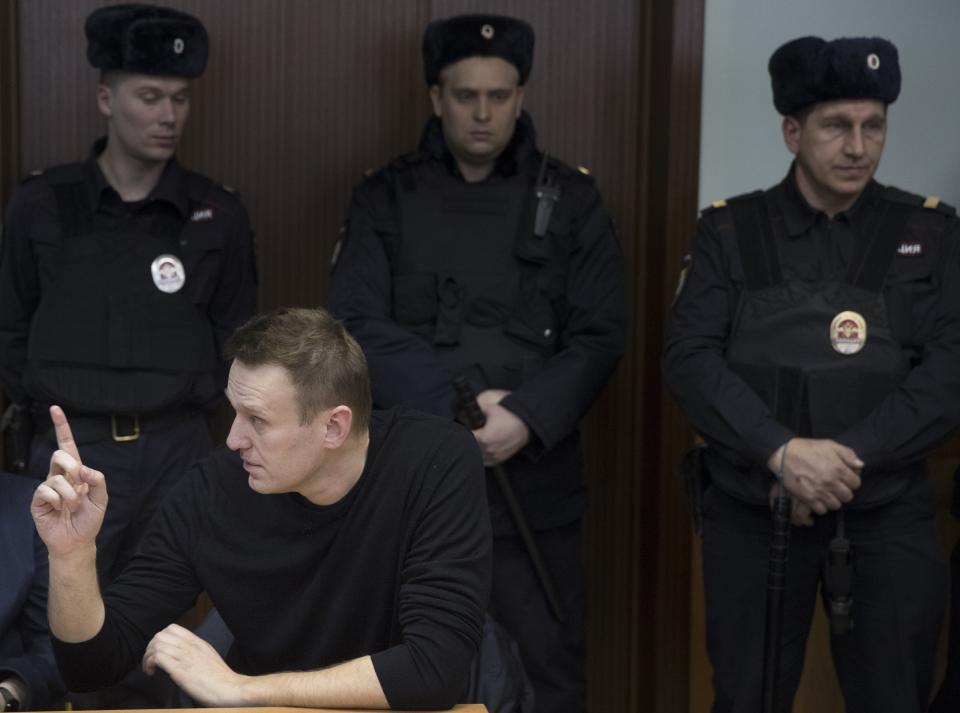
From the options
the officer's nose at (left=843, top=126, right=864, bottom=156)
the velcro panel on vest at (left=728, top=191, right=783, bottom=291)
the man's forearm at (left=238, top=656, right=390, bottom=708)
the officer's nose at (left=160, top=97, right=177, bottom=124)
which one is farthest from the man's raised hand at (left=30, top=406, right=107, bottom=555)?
the officer's nose at (left=843, top=126, right=864, bottom=156)

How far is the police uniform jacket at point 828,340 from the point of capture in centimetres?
362

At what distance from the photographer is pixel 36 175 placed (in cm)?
423

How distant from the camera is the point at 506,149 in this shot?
4297 millimetres

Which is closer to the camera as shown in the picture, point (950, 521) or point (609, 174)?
point (950, 521)

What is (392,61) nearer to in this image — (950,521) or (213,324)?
(213,324)

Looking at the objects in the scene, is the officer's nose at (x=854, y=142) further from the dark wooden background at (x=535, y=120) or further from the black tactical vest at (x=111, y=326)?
the black tactical vest at (x=111, y=326)

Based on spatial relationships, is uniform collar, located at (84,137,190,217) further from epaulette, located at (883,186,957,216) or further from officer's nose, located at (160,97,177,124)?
epaulette, located at (883,186,957,216)

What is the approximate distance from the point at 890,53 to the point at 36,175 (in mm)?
2308

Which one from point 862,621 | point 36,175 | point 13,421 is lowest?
point 862,621

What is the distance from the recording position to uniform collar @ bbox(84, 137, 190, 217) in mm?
4152

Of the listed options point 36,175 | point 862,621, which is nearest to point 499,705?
point 862,621

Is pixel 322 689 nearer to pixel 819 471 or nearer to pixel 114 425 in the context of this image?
pixel 819 471

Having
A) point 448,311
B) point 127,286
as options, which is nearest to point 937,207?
point 448,311

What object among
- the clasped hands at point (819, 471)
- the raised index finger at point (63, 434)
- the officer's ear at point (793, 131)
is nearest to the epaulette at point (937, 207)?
the officer's ear at point (793, 131)
